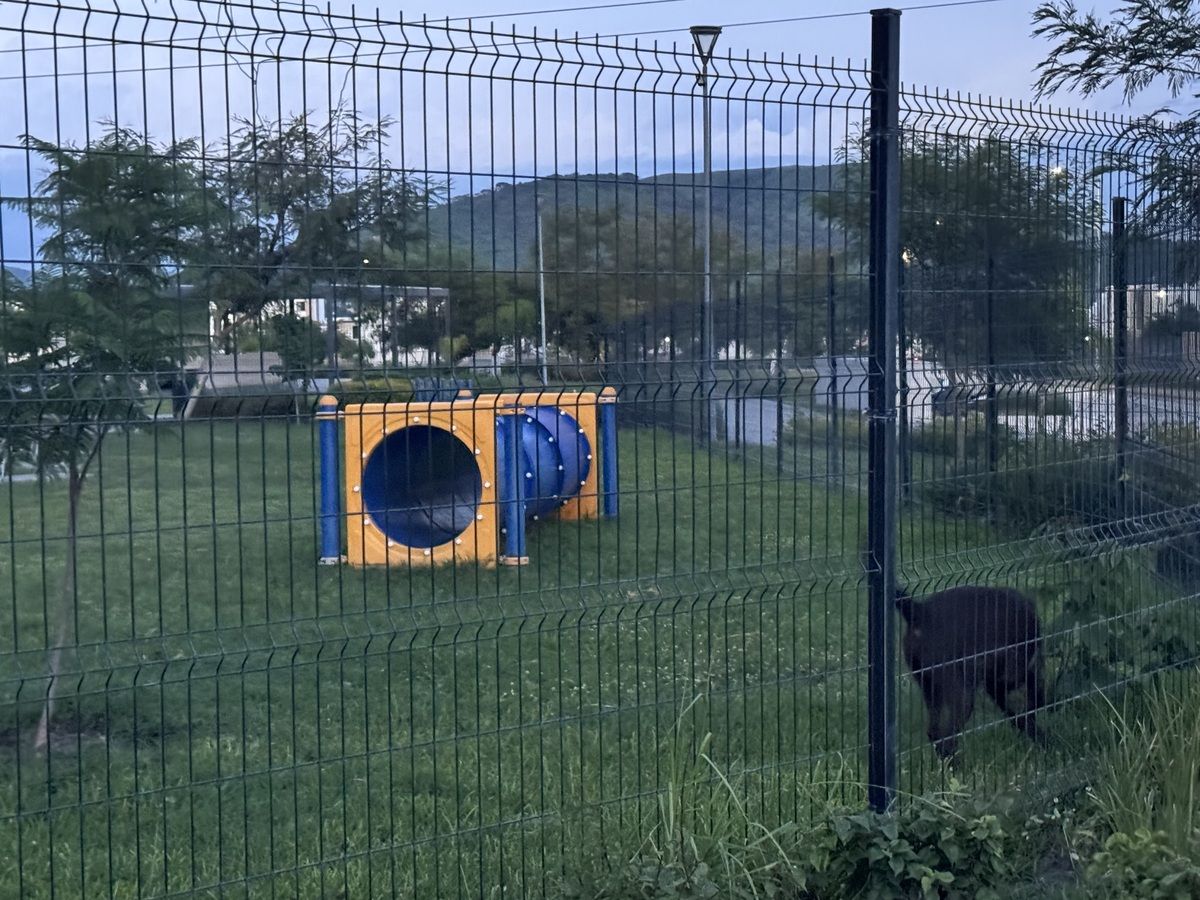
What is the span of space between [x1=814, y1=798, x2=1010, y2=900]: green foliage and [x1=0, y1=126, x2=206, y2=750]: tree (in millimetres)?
2272

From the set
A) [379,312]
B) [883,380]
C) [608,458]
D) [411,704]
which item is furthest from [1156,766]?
[379,312]

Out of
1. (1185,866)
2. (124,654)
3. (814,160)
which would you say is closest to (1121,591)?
(1185,866)

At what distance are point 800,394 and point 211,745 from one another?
3180 millimetres

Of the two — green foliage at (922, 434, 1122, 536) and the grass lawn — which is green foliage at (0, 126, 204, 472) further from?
green foliage at (922, 434, 1122, 536)

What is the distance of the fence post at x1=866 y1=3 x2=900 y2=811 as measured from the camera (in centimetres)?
453

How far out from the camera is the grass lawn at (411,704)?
371 centimetres

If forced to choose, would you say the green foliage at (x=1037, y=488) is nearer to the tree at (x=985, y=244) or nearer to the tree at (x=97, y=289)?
the tree at (x=985, y=244)

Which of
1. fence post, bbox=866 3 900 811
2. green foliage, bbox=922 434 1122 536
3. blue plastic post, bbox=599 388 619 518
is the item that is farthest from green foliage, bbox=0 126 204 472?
green foliage, bbox=922 434 1122 536

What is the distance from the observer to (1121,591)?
18.5ft

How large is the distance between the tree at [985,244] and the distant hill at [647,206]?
0.45 feet

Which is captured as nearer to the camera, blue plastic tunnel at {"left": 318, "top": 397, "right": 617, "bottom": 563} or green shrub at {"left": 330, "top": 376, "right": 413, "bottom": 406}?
green shrub at {"left": 330, "top": 376, "right": 413, "bottom": 406}

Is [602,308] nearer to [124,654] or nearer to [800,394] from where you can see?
[800,394]

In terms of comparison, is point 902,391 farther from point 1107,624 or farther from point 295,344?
point 295,344

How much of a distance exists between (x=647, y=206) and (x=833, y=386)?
35.6 inches
